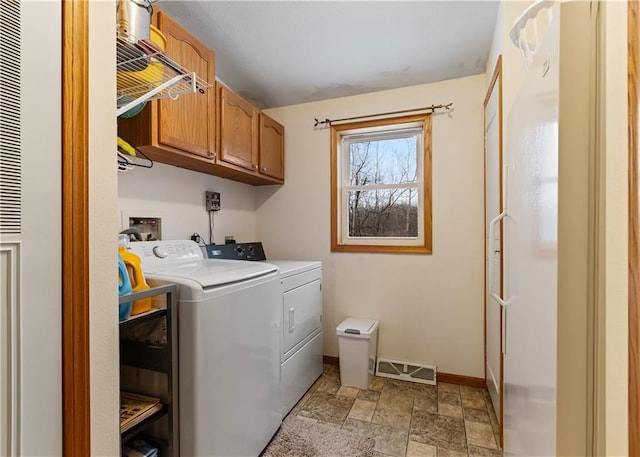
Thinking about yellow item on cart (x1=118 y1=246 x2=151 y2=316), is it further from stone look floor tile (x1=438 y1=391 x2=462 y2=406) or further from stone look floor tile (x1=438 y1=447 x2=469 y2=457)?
stone look floor tile (x1=438 y1=391 x2=462 y2=406)

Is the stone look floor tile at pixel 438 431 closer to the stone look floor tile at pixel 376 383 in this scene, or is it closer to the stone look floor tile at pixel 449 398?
the stone look floor tile at pixel 449 398

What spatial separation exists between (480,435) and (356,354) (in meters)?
0.89

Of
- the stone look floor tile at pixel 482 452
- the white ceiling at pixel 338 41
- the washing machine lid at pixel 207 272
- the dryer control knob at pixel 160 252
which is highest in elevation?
the white ceiling at pixel 338 41

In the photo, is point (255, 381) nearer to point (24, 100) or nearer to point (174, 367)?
point (174, 367)

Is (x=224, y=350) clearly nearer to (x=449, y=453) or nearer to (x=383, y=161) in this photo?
(x=449, y=453)

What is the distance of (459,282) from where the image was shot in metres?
2.40

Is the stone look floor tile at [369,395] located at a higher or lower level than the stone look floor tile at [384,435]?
lower

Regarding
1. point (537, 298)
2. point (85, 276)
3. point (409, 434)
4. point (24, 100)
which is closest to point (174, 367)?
point (85, 276)

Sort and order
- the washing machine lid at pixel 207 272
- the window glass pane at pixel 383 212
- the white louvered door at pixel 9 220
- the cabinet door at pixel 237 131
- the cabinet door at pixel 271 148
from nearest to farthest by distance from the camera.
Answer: the white louvered door at pixel 9 220, the washing machine lid at pixel 207 272, the cabinet door at pixel 237 131, the cabinet door at pixel 271 148, the window glass pane at pixel 383 212

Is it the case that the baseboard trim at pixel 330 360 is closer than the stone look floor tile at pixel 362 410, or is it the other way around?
the stone look floor tile at pixel 362 410

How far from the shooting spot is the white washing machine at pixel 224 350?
3.92ft

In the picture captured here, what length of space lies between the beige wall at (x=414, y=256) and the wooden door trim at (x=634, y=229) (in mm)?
1881

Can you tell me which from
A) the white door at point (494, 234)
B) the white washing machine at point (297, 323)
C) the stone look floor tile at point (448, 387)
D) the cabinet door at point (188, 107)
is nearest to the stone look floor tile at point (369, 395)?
the white washing machine at point (297, 323)

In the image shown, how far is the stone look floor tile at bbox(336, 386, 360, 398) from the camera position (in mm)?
2223
